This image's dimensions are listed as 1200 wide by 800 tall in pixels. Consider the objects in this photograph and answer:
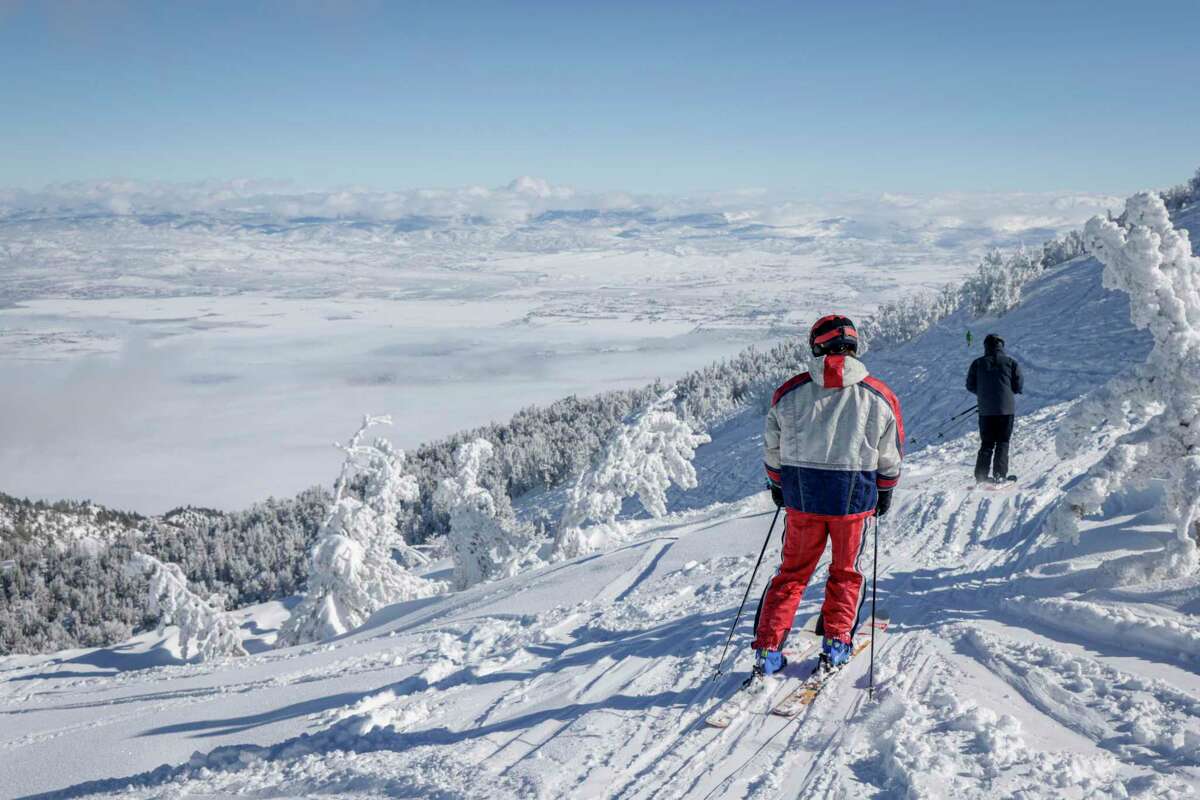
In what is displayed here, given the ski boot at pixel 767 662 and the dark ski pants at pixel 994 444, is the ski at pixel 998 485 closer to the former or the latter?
the dark ski pants at pixel 994 444

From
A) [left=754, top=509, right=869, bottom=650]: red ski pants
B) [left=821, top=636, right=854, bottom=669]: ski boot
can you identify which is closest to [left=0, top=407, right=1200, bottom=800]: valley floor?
[left=821, top=636, right=854, bottom=669]: ski boot

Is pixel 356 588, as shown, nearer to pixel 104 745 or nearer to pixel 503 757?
pixel 104 745

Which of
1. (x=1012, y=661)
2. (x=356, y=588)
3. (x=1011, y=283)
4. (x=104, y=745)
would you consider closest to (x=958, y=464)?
(x=1012, y=661)

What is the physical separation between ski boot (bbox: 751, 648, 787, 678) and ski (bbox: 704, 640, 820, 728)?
39 millimetres

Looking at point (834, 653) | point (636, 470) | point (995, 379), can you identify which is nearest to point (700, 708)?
point (834, 653)

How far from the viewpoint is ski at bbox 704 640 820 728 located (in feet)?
14.5

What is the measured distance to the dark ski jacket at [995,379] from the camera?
9.84m

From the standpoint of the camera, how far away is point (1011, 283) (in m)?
40.2

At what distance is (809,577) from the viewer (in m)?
4.90

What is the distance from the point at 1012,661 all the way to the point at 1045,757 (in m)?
1.33

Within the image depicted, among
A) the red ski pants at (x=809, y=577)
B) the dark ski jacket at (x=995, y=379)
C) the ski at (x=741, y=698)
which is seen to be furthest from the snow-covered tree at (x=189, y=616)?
the red ski pants at (x=809, y=577)

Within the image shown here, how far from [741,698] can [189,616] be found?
2754 centimetres

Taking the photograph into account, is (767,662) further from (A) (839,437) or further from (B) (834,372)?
(B) (834,372)

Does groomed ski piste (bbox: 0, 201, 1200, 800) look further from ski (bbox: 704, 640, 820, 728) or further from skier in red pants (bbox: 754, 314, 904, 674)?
skier in red pants (bbox: 754, 314, 904, 674)
